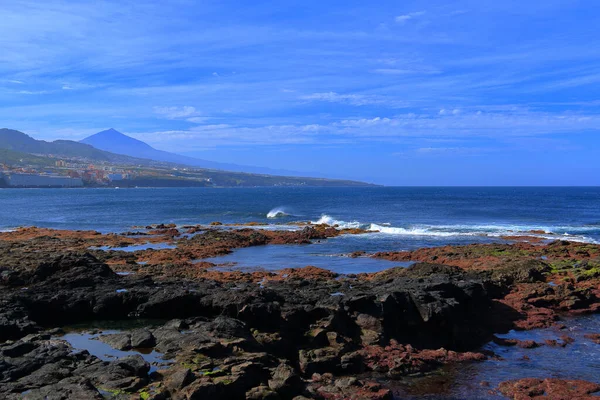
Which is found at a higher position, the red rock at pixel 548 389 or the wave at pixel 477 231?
the wave at pixel 477 231

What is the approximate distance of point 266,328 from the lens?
16.4 metres

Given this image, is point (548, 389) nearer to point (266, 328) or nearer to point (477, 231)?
point (266, 328)

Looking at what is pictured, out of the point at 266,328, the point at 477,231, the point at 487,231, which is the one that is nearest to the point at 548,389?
the point at 266,328

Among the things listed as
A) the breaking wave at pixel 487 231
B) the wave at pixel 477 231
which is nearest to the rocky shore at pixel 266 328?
the wave at pixel 477 231

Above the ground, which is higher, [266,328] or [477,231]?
[477,231]

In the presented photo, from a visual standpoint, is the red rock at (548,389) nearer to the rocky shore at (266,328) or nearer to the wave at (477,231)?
the rocky shore at (266,328)

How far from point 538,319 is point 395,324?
6.71 meters

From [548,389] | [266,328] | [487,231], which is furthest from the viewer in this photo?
[487,231]

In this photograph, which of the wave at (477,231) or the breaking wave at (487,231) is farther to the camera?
the breaking wave at (487,231)

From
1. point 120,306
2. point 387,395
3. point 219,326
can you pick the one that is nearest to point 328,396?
point 387,395

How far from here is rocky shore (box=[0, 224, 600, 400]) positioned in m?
12.0

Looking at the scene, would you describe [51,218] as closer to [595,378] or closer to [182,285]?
[182,285]

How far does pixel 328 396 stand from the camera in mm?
12469

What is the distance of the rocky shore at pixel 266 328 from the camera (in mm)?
11961
